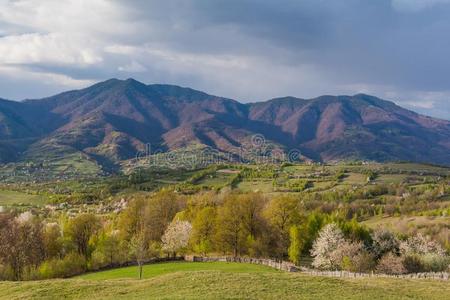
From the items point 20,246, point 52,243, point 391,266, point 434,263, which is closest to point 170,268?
point 20,246

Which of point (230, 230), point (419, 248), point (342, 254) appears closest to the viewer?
point (342, 254)

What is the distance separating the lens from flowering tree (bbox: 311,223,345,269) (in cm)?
10183

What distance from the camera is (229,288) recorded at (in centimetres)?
4472

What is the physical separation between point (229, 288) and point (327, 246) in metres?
65.0

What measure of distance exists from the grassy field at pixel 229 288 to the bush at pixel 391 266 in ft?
131

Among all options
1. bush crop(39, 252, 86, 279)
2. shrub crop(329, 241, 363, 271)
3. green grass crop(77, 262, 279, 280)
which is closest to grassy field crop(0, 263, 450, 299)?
green grass crop(77, 262, 279, 280)

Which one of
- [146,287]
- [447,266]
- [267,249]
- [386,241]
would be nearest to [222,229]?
[267,249]

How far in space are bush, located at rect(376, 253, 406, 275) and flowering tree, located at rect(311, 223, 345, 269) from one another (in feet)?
33.0

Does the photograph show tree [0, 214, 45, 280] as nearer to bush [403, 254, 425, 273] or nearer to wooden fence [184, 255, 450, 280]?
wooden fence [184, 255, 450, 280]

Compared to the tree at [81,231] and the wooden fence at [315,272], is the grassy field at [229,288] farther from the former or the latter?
the tree at [81,231]

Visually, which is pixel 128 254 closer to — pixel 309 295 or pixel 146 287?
pixel 146 287

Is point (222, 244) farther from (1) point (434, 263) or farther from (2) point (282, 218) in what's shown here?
(1) point (434, 263)

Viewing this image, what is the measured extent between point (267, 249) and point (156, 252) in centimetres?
2611

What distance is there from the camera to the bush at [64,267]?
91181 millimetres
